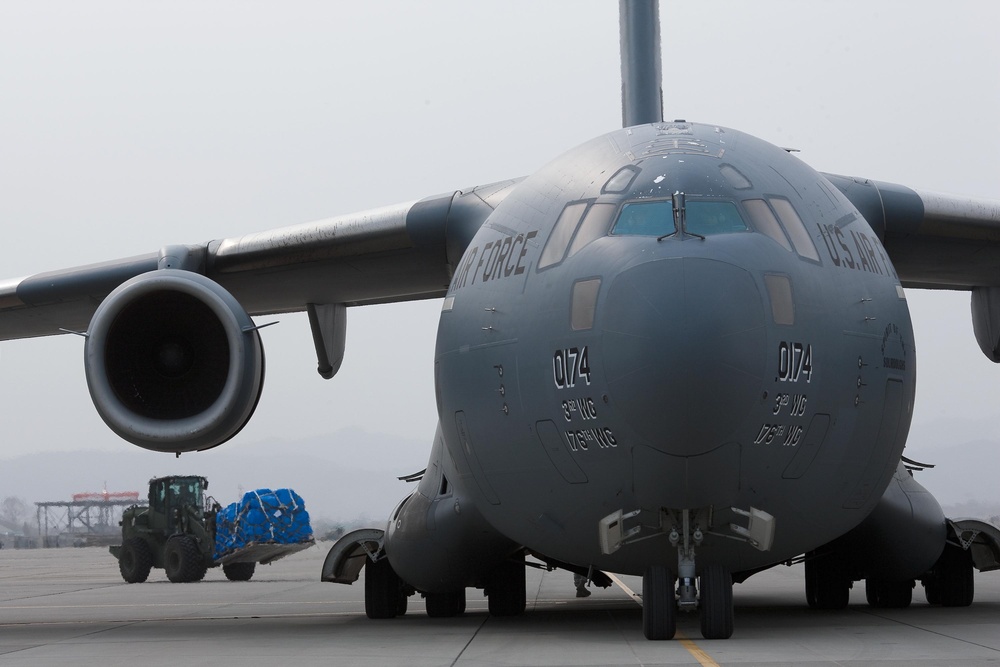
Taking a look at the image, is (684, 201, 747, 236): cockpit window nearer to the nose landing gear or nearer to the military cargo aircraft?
the military cargo aircraft

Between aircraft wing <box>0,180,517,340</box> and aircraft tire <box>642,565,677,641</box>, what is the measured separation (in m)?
3.62

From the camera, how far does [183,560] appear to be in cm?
2405

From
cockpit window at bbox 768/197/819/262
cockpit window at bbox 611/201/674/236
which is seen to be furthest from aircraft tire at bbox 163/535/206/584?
cockpit window at bbox 768/197/819/262

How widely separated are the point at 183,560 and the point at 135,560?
3.85 feet

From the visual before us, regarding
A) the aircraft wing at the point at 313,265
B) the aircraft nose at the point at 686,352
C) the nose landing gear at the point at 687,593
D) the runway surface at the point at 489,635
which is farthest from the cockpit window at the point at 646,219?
the aircraft wing at the point at 313,265

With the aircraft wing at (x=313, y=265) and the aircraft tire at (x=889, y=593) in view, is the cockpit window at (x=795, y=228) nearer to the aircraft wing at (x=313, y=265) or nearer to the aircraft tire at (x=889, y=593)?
the aircraft wing at (x=313, y=265)

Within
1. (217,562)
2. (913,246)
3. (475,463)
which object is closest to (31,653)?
(475,463)

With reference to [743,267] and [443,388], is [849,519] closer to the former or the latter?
[743,267]

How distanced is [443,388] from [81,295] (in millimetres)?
4761

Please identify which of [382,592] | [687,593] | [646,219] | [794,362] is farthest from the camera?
[382,592]

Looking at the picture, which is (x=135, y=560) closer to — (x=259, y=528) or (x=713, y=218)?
(x=259, y=528)

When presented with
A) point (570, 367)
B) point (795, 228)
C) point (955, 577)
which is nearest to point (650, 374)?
point (570, 367)

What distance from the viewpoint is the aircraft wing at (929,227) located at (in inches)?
429

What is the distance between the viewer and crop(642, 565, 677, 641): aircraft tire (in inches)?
317
